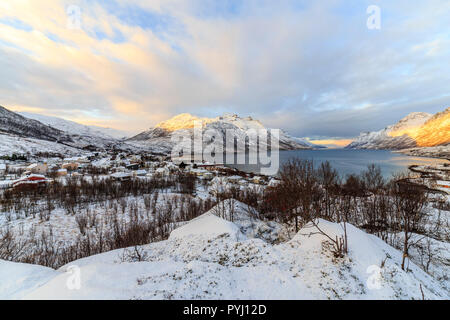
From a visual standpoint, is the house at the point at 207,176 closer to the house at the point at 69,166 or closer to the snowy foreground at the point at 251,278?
the house at the point at 69,166

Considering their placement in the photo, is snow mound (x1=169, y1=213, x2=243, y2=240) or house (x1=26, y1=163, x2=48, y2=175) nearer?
snow mound (x1=169, y1=213, x2=243, y2=240)

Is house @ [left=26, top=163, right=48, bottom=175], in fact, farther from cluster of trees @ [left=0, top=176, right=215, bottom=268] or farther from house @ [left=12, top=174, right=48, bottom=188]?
cluster of trees @ [left=0, top=176, right=215, bottom=268]

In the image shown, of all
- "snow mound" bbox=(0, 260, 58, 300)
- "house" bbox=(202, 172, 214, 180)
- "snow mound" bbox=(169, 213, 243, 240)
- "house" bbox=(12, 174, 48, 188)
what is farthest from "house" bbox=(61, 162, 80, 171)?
"snow mound" bbox=(0, 260, 58, 300)

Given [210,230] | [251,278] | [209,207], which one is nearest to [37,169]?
[209,207]

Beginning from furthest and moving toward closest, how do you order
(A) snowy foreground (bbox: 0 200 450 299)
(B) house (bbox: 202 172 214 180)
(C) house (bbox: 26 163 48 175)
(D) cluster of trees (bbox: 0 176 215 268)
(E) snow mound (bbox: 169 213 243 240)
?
(B) house (bbox: 202 172 214 180) < (C) house (bbox: 26 163 48 175) < (D) cluster of trees (bbox: 0 176 215 268) < (E) snow mound (bbox: 169 213 243 240) < (A) snowy foreground (bbox: 0 200 450 299)

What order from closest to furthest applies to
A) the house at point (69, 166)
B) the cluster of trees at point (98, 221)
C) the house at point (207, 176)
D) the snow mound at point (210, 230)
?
the snow mound at point (210, 230) → the cluster of trees at point (98, 221) → the house at point (69, 166) → the house at point (207, 176)

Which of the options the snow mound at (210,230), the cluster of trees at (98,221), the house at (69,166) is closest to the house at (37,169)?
the house at (69,166)

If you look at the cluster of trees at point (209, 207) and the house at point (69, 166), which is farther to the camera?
the house at point (69, 166)

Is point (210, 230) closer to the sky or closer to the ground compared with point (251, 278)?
closer to the ground

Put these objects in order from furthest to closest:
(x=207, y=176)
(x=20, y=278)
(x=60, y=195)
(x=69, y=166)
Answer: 1. (x=207, y=176)
2. (x=69, y=166)
3. (x=60, y=195)
4. (x=20, y=278)

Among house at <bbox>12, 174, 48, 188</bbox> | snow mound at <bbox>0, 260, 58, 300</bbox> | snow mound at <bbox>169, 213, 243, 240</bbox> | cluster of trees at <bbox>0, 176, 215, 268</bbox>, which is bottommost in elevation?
cluster of trees at <bbox>0, 176, 215, 268</bbox>

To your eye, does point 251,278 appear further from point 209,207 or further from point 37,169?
point 37,169
